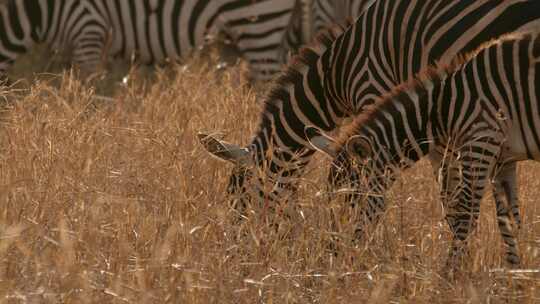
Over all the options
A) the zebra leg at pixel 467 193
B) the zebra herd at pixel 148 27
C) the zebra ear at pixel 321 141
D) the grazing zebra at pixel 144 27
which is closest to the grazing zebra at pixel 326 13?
the zebra herd at pixel 148 27

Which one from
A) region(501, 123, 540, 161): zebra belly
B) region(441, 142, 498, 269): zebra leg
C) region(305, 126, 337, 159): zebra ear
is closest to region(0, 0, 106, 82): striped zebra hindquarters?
region(305, 126, 337, 159): zebra ear

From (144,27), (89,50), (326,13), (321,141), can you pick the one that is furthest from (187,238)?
(326,13)

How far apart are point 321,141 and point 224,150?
453mm

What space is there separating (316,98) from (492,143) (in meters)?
1.36

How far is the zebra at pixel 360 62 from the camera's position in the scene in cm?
609

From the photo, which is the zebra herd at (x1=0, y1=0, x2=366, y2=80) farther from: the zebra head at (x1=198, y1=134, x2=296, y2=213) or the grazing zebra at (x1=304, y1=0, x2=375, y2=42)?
the zebra head at (x1=198, y1=134, x2=296, y2=213)

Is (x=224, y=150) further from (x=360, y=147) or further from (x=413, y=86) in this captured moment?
(x=413, y=86)

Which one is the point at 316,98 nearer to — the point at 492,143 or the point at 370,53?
the point at 370,53

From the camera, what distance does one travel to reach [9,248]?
458cm

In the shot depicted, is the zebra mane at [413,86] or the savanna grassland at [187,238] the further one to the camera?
the zebra mane at [413,86]

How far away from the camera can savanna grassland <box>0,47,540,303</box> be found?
4320 millimetres

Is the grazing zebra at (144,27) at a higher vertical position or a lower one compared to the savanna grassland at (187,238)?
higher

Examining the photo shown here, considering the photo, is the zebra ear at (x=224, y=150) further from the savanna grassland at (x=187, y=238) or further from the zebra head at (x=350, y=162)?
the zebra head at (x=350, y=162)

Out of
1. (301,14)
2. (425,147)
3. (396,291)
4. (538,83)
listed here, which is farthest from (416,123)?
(301,14)
